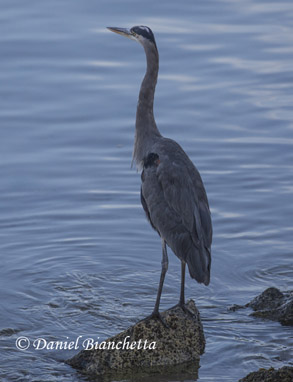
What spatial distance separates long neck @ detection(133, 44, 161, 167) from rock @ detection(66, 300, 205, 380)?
6.14ft

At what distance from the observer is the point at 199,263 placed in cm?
833

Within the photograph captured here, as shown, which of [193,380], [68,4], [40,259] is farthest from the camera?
[68,4]

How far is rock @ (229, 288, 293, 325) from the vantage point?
29.0 ft

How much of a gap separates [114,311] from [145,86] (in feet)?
7.60

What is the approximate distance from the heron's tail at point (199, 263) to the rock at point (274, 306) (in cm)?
98

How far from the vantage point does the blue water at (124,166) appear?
29.7 feet

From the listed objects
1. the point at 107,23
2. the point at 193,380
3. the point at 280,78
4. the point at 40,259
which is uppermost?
the point at 107,23

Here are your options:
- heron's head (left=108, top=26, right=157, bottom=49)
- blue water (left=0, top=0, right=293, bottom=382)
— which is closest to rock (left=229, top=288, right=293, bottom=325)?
blue water (left=0, top=0, right=293, bottom=382)

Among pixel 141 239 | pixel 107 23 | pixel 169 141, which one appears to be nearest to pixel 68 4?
pixel 107 23

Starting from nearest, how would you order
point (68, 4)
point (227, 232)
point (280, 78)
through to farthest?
1. point (227, 232)
2. point (280, 78)
3. point (68, 4)

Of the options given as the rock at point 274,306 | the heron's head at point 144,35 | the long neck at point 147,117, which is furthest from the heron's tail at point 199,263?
the heron's head at point 144,35

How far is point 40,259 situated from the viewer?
1054 cm

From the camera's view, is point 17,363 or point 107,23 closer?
point 17,363

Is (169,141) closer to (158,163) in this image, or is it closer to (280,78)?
(158,163)
